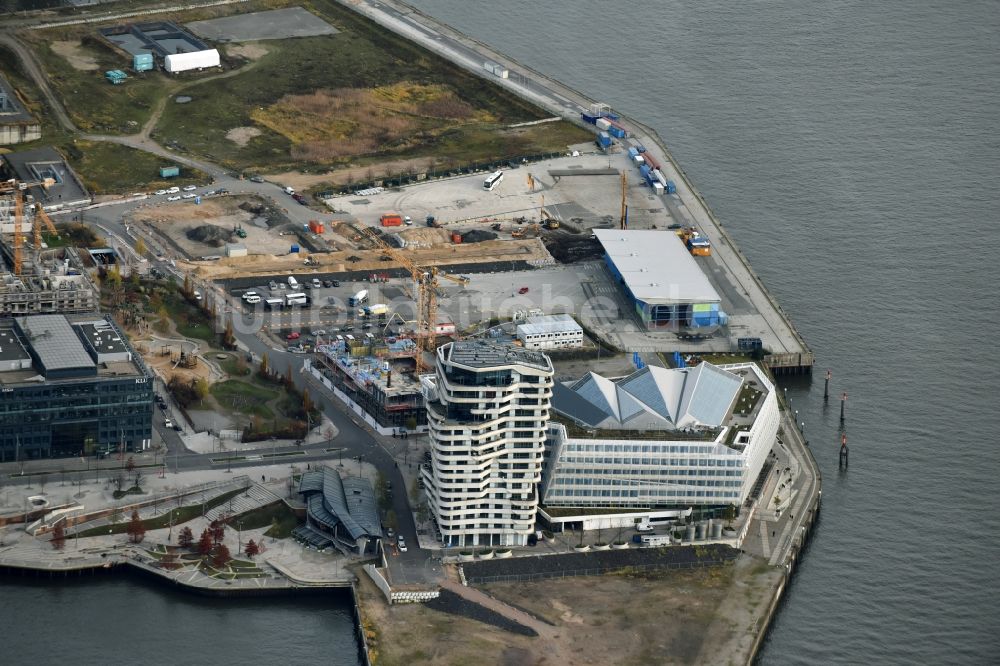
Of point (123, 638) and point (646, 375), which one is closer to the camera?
point (123, 638)

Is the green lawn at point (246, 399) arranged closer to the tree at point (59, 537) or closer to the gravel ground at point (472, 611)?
the tree at point (59, 537)

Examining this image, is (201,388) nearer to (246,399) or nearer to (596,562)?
(246,399)

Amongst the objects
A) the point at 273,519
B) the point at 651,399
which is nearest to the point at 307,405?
the point at 273,519

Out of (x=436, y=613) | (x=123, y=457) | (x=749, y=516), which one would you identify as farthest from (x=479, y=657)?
(x=123, y=457)

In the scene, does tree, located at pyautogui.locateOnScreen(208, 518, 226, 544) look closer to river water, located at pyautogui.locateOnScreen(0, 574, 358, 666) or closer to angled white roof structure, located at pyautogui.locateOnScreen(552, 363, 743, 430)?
river water, located at pyautogui.locateOnScreen(0, 574, 358, 666)

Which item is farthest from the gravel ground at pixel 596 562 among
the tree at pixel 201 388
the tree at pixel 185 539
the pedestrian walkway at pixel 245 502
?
the tree at pixel 201 388

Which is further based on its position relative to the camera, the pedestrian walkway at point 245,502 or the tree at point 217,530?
the pedestrian walkway at point 245,502

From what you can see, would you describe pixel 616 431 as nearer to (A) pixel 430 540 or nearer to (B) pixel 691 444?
(B) pixel 691 444
